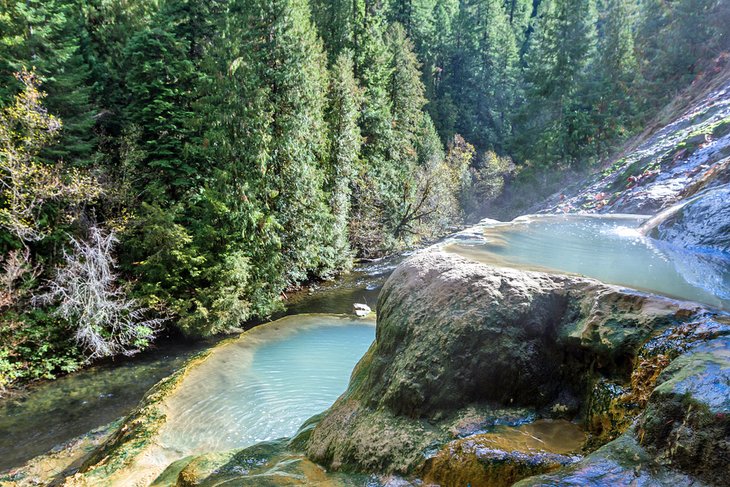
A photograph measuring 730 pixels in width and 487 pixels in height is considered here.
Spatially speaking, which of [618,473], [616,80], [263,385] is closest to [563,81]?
[616,80]

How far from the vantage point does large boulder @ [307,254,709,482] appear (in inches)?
148

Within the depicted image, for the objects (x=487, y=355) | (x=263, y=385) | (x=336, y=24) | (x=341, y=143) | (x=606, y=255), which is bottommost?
(x=263, y=385)

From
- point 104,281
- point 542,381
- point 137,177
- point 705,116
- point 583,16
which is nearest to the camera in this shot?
point 542,381

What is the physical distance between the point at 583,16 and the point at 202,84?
3071 centimetres

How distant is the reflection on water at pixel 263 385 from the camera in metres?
8.23

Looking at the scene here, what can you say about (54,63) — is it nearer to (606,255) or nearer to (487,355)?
(487,355)

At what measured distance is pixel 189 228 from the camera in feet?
53.3

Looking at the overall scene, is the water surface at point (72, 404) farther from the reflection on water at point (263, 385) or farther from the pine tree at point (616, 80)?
the pine tree at point (616, 80)

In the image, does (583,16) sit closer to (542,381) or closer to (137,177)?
(137,177)

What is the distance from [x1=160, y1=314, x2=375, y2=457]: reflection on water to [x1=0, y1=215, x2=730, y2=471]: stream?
2 cm

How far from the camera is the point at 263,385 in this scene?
394 inches

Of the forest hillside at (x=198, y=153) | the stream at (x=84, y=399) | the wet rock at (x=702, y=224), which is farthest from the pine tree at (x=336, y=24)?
the wet rock at (x=702, y=224)

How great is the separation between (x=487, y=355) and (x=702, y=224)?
14.3 ft

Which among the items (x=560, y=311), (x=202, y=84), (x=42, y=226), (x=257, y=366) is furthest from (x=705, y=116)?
(x=42, y=226)
